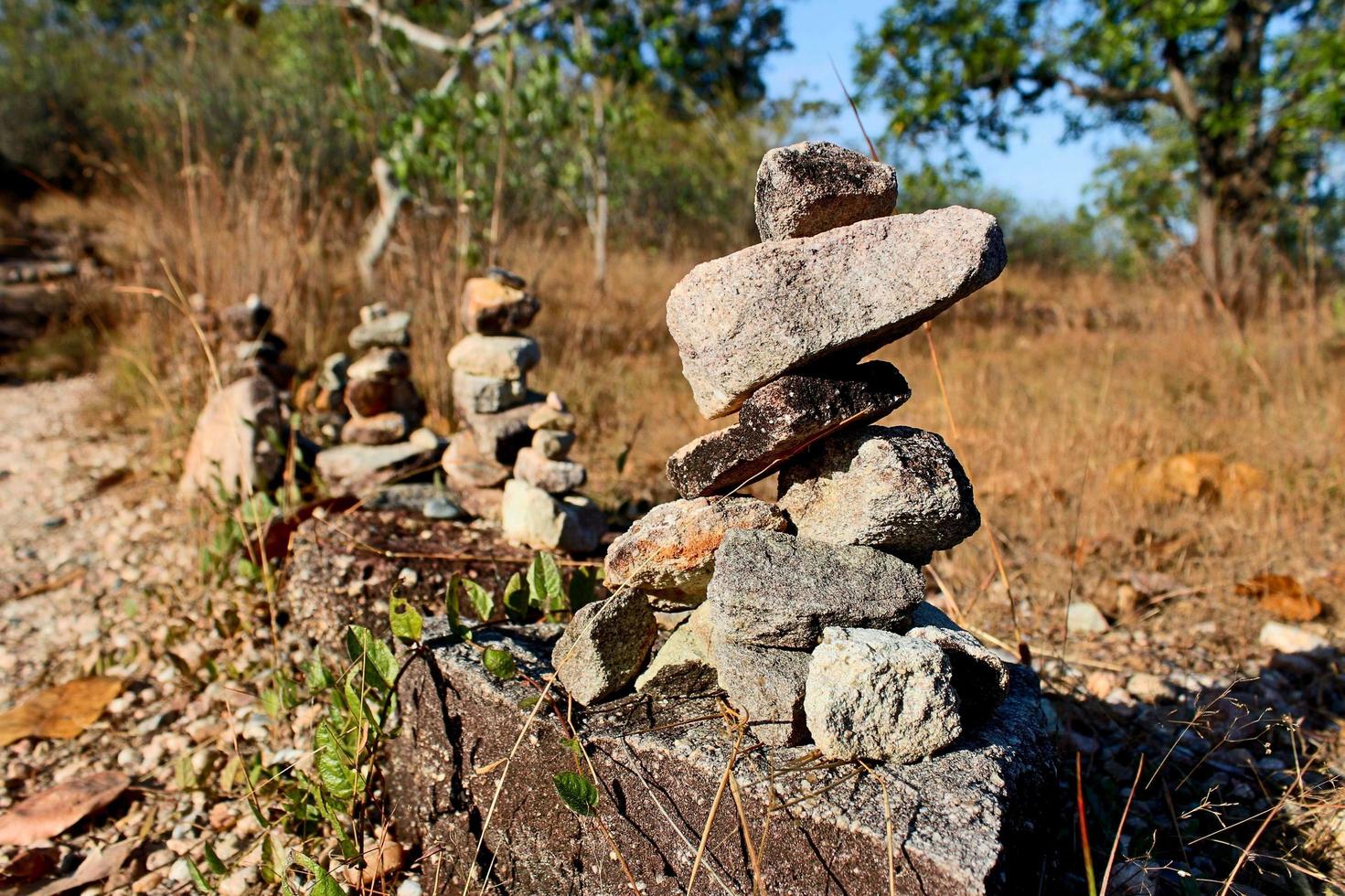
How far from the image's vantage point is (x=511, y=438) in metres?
2.73

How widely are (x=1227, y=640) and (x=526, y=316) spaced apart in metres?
2.50

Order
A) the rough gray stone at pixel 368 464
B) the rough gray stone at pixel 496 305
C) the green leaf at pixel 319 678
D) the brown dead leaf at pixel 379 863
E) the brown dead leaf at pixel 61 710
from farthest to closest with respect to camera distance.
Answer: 1. the rough gray stone at pixel 368 464
2. the rough gray stone at pixel 496 305
3. the brown dead leaf at pixel 61 710
4. the green leaf at pixel 319 678
5. the brown dead leaf at pixel 379 863

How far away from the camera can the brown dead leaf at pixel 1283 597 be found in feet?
9.82

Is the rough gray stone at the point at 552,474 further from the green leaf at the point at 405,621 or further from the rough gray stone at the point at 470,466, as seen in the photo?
the green leaf at the point at 405,621

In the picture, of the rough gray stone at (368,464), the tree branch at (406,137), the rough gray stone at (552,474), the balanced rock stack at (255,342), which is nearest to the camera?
the rough gray stone at (552,474)

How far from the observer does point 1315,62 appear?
19.5 ft

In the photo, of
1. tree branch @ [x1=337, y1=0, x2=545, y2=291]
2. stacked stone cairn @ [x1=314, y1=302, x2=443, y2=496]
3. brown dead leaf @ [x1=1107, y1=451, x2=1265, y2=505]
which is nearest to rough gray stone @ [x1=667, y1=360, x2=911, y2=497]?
stacked stone cairn @ [x1=314, y1=302, x2=443, y2=496]

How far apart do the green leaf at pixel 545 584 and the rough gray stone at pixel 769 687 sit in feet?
2.16

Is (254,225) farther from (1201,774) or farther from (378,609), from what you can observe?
(1201,774)

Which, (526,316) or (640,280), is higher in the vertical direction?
(526,316)

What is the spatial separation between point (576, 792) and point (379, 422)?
6.05 feet

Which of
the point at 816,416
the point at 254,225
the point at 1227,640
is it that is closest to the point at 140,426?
the point at 254,225

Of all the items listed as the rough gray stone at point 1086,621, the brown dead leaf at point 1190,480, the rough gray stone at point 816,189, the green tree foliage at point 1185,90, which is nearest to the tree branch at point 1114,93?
the green tree foliage at point 1185,90

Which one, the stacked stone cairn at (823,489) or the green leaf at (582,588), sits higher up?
the stacked stone cairn at (823,489)
